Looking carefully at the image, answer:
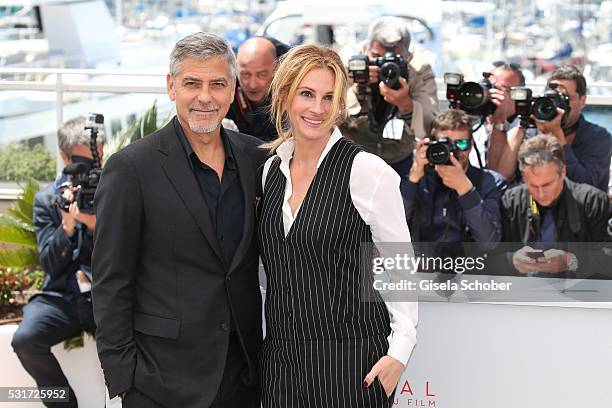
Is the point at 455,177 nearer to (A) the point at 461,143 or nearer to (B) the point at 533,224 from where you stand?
(A) the point at 461,143

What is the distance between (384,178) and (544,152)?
1.58m

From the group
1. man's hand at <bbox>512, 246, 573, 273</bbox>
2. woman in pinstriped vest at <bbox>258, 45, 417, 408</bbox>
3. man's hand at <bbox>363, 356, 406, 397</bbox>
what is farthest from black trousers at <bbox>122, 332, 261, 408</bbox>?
man's hand at <bbox>512, 246, 573, 273</bbox>

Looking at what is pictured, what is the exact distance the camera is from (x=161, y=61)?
16.5 m

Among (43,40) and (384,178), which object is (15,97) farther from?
(384,178)

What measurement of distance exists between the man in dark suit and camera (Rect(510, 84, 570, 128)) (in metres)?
2.08

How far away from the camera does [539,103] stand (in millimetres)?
4441

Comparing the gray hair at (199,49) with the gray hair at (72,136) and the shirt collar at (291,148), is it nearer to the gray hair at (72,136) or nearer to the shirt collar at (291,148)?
the shirt collar at (291,148)

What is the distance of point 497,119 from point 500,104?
0.09 m

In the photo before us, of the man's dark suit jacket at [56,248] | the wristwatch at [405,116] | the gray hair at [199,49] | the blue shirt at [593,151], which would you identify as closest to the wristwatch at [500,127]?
the blue shirt at [593,151]

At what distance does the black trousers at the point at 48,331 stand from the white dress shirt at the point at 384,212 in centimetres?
193

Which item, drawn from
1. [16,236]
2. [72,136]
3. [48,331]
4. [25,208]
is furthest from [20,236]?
[48,331]

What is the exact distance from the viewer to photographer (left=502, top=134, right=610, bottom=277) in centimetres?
394

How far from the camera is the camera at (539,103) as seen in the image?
14.5 ft

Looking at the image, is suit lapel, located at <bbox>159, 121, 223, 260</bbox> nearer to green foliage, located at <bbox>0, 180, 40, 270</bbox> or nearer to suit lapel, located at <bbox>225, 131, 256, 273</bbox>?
suit lapel, located at <bbox>225, 131, 256, 273</bbox>
